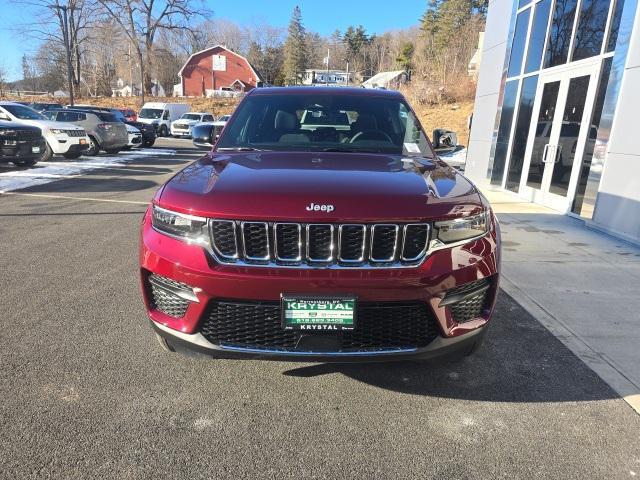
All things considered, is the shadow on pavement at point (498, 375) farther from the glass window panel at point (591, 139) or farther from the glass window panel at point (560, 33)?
the glass window panel at point (560, 33)

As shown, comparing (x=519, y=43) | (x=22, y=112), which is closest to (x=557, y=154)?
(x=519, y=43)

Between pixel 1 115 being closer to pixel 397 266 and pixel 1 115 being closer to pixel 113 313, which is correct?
pixel 113 313

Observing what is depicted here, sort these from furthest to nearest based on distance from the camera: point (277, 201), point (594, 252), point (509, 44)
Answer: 1. point (509, 44)
2. point (594, 252)
3. point (277, 201)

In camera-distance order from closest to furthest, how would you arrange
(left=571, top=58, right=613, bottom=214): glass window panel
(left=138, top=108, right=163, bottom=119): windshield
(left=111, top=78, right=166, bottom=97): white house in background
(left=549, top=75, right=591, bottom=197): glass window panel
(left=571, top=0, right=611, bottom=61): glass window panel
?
(left=571, top=58, right=613, bottom=214): glass window panel, (left=571, top=0, right=611, bottom=61): glass window panel, (left=549, top=75, right=591, bottom=197): glass window panel, (left=138, top=108, right=163, bottom=119): windshield, (left=111, top=78, right=166, bottom=97): white house in background

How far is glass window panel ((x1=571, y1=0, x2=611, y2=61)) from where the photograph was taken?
25.1ft

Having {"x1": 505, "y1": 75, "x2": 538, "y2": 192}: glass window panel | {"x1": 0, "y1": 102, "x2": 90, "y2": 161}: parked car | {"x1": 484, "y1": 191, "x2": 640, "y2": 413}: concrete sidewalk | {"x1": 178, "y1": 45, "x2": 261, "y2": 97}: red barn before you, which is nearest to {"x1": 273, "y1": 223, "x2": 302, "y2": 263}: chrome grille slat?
{"x1": 484, "y1": 191, "x2": 640, "y2": 413}: concrete sidewalk

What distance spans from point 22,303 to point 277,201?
9.13 feet

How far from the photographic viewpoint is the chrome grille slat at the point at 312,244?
2230 mm

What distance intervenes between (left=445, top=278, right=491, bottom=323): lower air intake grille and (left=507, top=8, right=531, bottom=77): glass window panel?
9823 mm

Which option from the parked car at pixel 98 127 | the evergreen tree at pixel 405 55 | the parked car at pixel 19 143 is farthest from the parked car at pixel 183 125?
the evergreen tree at pixel 405 55

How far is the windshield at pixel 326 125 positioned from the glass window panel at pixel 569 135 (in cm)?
566

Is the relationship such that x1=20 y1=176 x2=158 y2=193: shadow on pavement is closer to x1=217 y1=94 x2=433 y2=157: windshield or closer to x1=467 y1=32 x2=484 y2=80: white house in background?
x1=217 y1=94 x2=433 y2=157: windshield

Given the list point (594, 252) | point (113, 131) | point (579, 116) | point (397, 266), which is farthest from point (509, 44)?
point (113, 131)

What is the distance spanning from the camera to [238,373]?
2881 mm
